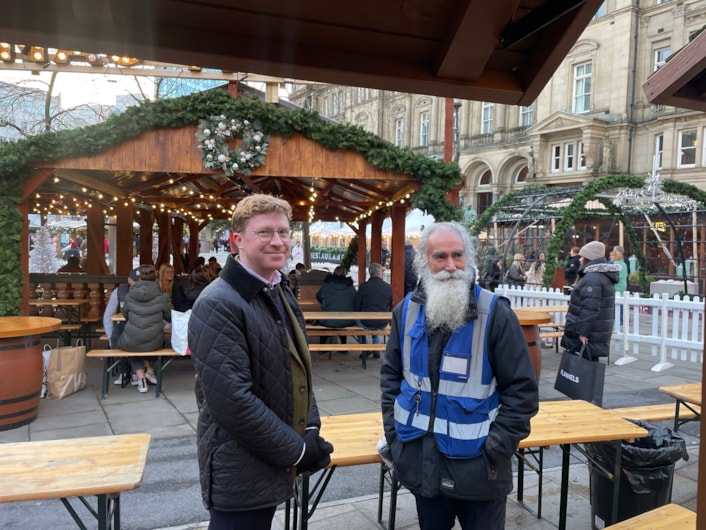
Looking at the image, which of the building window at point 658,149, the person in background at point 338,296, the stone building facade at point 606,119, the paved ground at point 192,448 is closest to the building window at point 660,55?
the stone building facade at point 606,119

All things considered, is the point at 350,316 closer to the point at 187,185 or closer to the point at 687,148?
the point at 187,185

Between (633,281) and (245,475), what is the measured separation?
61.3ft

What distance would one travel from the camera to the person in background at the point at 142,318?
20.4 feet

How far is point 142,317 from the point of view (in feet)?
20.7

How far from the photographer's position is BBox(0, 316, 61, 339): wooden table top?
15.9 ft

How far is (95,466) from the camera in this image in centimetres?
245

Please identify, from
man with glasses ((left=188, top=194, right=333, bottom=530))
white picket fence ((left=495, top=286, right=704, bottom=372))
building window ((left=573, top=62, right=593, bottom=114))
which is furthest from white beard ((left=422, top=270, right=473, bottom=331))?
building window ((left=573, top=62, right=593, bottom=114))

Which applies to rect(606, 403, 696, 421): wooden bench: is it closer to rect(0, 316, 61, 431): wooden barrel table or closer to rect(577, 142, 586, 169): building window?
rect(0, 316, 61, 431): wooden barrel table

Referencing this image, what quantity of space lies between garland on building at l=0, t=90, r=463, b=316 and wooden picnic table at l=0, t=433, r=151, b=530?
178 inches

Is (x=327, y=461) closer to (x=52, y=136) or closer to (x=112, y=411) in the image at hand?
(x=112, y=411)

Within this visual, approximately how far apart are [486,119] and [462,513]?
113 feet

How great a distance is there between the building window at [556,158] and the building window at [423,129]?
11333 mm

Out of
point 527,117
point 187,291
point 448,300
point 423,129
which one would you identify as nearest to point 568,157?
point 527,117

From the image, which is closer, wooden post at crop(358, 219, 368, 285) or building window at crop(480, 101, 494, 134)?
wooden post at crop(358, 219, 368, 285)
